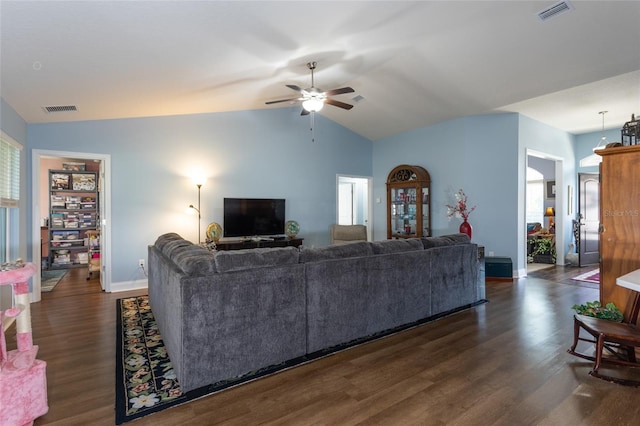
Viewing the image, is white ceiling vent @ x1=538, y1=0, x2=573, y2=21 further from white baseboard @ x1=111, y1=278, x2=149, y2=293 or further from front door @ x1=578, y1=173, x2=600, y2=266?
white baseboard @ x1=111, y1=278, x2=149, y2=293

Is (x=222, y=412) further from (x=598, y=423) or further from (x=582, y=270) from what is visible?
(x=582, y=270)

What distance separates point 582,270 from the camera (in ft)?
20.2

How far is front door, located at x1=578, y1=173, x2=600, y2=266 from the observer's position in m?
6.54

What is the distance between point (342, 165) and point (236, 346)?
211 inches

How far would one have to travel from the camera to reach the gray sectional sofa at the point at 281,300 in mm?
2115

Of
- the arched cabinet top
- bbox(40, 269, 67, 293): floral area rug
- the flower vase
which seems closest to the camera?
bbox(40, 269, 67, 293): floral area rug

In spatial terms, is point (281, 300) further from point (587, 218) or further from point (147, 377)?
point (587, 218)

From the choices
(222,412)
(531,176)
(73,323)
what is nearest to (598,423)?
(222,412)

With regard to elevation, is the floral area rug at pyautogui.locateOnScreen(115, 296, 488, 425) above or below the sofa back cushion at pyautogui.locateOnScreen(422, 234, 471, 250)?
below

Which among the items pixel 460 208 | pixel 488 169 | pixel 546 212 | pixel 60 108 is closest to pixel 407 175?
pixel 460 208

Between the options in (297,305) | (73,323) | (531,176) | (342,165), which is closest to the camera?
(297,305)

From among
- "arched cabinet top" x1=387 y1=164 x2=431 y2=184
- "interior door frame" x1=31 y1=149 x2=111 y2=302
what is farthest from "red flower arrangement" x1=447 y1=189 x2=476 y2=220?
"interior door frame" x1=31 y1=149 x2=111 y2=302

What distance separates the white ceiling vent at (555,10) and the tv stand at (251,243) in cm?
466

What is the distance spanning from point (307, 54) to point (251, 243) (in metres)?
3.20
